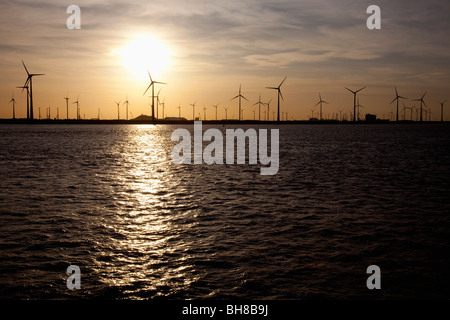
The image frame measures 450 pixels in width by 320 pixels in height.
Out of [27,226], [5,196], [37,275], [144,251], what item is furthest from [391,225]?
[5,196]

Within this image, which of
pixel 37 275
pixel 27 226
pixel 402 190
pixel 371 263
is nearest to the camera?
pixel 37 275

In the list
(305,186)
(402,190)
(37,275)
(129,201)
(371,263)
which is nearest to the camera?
(37,275)

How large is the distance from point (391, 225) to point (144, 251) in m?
13.6

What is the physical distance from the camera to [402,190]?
35.0m

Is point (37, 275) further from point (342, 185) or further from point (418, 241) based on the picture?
point (342, 185)

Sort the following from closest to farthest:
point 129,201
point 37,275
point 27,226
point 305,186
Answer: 1. point 37,275
2. point 27,226
3. point 129,201
4. point 305,186

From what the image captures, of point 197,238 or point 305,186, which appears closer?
point 197,238

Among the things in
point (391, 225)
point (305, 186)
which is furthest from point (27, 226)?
point (305, 186)

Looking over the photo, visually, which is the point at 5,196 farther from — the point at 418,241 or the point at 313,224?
the point at 418,241

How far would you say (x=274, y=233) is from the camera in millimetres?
20781

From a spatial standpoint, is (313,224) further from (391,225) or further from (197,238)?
(197,238)

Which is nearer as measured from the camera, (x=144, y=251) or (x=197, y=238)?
(x=144, y=251)
